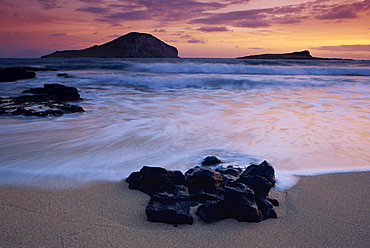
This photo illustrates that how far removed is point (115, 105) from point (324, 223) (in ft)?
22.1

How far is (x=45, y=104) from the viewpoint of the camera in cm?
691

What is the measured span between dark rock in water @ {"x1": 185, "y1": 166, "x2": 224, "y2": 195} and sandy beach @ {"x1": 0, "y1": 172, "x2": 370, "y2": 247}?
0.38 m

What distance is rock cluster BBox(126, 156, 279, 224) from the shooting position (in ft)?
6.70

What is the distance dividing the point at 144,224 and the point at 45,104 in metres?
5.91

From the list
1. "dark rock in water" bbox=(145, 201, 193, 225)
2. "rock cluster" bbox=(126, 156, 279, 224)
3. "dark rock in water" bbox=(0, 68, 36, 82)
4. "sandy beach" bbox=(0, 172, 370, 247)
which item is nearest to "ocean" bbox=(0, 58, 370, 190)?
"sandy beach" bbox=(0, 172, 370, 247)

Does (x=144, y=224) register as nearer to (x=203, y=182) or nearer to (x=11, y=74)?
(x=203, y=182)

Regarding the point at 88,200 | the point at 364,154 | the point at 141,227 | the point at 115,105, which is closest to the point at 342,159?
the point at 364,154

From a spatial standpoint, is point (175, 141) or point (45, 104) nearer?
point (175, 141)

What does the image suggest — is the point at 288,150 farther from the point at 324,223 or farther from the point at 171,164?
the point at 324,223

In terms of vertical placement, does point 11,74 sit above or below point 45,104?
above

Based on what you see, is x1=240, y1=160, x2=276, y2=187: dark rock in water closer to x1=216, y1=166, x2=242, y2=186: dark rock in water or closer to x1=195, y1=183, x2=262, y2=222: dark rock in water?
x1=216, y1=166, x2=242, y2=186: dark rock in water

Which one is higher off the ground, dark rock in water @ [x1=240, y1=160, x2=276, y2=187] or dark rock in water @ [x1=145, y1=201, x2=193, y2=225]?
dark rock in water @ [x1=240, y1=160, x2=276, y2=187]

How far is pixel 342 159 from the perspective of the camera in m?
3.56

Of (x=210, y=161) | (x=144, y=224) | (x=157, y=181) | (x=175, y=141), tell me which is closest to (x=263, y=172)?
(x=210, y=161)
